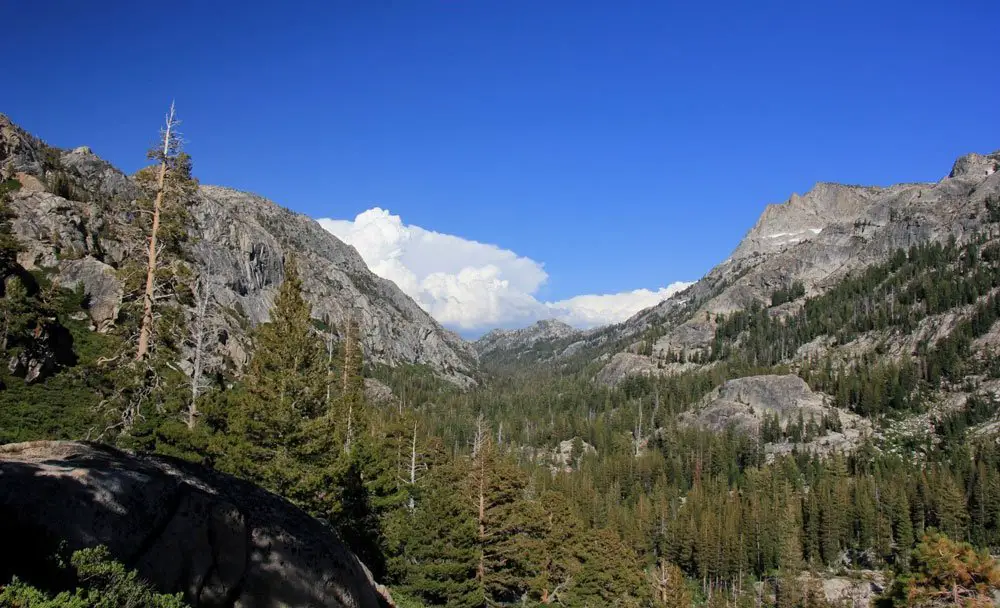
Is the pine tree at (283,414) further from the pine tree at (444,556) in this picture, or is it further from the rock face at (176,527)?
the rock face at (176,527)

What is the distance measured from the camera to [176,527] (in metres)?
9.65

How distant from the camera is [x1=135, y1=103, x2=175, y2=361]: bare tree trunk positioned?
67.7ft

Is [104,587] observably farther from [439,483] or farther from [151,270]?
[439,483]

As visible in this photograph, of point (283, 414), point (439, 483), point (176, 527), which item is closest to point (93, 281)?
point (439, 483)

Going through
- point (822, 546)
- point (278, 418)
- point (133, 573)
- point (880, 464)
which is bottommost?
point (822, 546)

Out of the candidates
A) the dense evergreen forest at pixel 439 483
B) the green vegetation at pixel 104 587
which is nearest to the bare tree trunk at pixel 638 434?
the dense evergreen forest at pixel 439 483

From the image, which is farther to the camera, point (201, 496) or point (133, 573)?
point (201, 496)

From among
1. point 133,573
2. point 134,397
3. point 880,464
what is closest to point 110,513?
point 133,573

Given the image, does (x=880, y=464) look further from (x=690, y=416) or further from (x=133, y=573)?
(x=133, y=573)

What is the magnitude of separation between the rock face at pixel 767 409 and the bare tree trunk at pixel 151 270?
16191 centimetres

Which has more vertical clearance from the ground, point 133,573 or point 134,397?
point 134,397

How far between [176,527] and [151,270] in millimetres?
14381

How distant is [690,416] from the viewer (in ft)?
612

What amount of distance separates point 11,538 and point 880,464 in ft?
478
